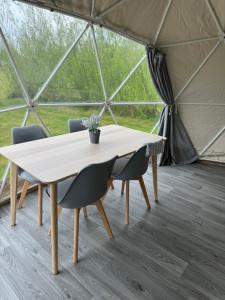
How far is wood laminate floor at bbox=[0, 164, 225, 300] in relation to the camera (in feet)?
5.39

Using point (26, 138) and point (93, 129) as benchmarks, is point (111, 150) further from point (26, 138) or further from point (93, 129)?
point (26, 138)

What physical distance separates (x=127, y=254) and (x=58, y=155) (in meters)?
1.13

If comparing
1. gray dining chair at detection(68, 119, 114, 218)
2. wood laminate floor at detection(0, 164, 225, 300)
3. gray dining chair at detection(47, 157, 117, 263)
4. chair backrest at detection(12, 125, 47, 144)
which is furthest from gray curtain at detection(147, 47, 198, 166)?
gray dining chair at detection(47, 157, 117, 263)

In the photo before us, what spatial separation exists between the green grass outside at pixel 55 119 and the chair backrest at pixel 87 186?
1.62 metres

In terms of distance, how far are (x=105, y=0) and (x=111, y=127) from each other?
1596 millimetres

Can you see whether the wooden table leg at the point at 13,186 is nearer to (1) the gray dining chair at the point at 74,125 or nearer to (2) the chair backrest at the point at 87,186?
(2) the chair backrest at the point at 87,186

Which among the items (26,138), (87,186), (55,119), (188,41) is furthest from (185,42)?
(87,186)

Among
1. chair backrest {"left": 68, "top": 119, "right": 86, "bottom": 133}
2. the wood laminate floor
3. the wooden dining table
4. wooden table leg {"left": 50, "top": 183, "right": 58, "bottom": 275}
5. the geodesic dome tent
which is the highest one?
the geodesic dome tent

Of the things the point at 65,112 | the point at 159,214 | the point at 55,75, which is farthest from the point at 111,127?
the point at 159,214

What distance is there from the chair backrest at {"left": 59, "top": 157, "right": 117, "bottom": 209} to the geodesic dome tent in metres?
1.64

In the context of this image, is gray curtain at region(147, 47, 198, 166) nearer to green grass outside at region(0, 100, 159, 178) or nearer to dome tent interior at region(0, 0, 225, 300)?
dome tent interior at region(0, 0, 225, 300)

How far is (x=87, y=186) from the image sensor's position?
1.70 meters

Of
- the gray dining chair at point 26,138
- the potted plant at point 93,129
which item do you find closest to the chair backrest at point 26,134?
the gray dining chair at point 26,138

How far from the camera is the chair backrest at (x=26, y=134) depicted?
2403mm
